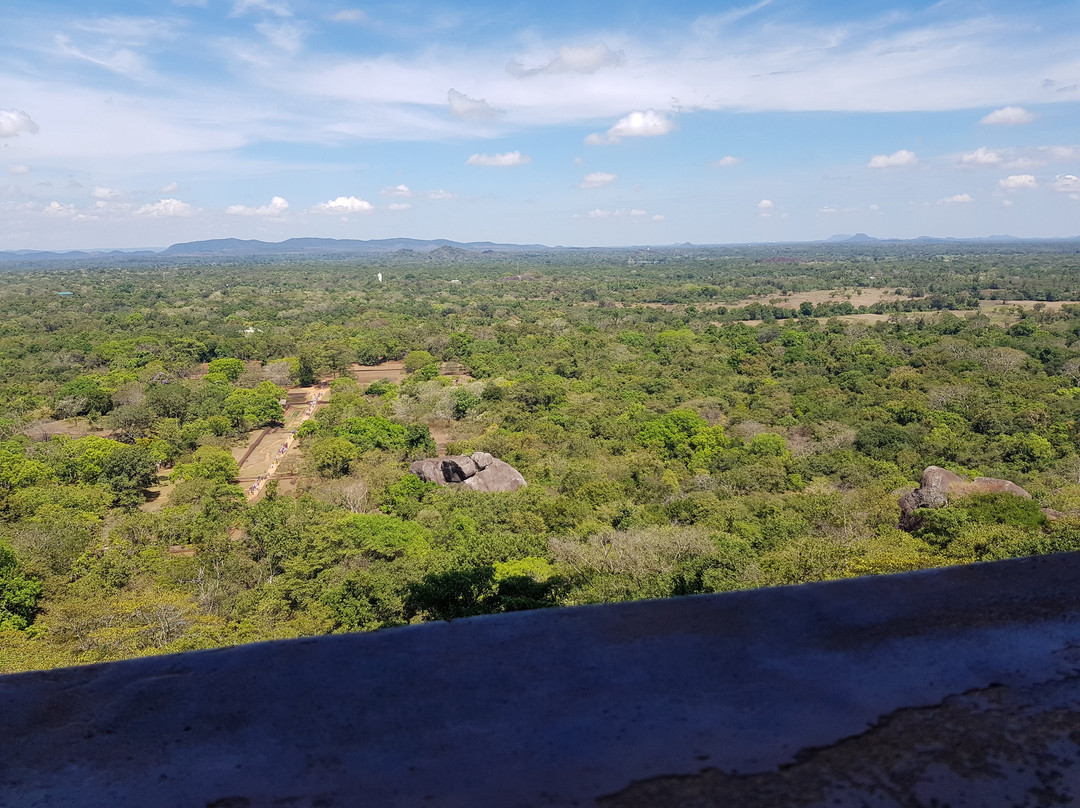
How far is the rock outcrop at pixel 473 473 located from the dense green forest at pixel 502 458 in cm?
97

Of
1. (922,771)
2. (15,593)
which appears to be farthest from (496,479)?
(922,771)

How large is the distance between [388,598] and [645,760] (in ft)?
33.7

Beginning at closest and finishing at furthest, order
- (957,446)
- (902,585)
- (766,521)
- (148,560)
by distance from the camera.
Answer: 1. (902,585)
2. (148,560)
3. (766,521)
4. (957,446)

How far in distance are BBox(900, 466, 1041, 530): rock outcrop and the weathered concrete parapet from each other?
1444 centimetres

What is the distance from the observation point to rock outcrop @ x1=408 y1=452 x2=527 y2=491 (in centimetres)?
1973

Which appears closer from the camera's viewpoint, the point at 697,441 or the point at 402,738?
the point at 402,738

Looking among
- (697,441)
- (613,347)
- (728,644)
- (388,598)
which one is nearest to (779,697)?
(728,644)

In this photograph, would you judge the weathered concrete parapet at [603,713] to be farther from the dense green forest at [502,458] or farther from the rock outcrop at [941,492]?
the rock outcrop at [941,492]

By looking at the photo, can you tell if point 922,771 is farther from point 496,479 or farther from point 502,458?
point 502,458

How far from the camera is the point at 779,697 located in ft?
5.54

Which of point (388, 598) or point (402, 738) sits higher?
point (402, 738)

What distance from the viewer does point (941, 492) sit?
15.2 m

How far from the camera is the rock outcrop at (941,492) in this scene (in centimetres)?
1482

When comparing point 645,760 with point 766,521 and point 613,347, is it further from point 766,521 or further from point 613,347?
point 613,347
